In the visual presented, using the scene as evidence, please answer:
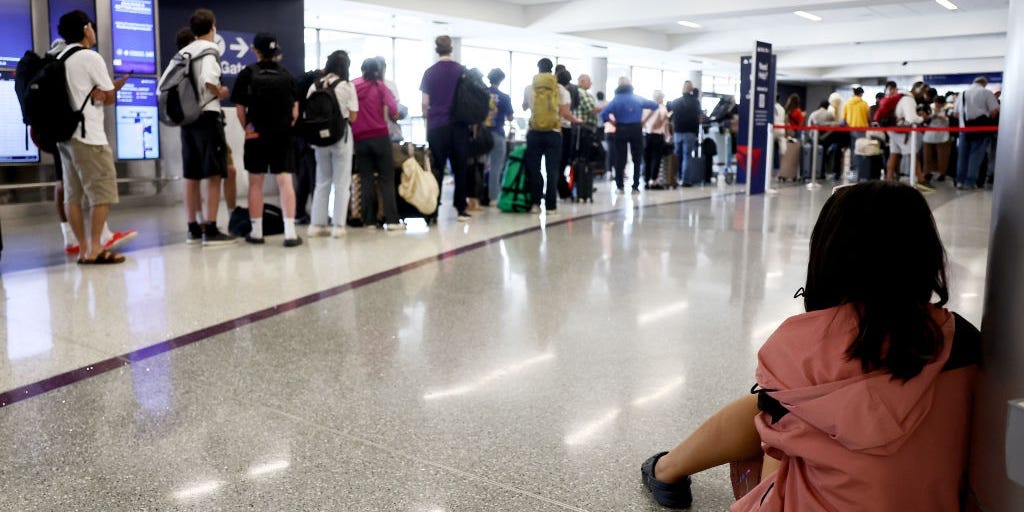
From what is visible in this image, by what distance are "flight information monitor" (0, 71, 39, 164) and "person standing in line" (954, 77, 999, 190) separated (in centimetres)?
1192

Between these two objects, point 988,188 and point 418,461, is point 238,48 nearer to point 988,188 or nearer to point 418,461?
point 418,461

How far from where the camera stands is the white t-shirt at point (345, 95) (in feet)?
21.6

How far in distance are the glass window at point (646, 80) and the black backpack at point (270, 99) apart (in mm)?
23295

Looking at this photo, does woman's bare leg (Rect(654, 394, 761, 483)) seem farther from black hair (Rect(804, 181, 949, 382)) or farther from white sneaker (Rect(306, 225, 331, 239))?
white sneaker (Rect(306, 225, 331, 239))

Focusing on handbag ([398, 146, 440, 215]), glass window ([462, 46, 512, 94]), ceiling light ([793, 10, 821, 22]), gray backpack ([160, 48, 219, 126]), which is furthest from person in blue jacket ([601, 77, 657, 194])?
glass window ([462, 46, 512, 94])

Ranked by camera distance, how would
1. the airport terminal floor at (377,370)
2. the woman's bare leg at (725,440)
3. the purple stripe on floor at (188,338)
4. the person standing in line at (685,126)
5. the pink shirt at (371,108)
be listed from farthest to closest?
the person standing in line at (685,126), the pink shirt at (371,108), the purple stripe on floor at (188,338), the airport terminal floor at (377,370), the woman's bare leg at (725,440)

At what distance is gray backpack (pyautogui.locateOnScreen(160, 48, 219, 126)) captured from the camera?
19.4ft

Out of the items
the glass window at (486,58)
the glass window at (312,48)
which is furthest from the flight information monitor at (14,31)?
the glass window at (486,58)

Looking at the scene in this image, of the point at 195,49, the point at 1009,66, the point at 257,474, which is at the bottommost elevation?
the point at 257,474

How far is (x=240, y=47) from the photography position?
33.9 feet

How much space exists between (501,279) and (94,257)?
2.66m

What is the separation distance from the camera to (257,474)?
2.31 meters

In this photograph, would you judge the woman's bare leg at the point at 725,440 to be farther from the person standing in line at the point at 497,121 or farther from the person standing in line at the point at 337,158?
the person standing in line at the point at 497,121

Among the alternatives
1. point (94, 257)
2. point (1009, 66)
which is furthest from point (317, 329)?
point (1009, 66)
